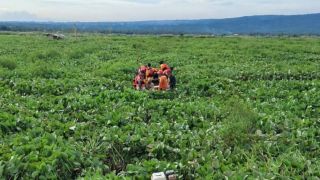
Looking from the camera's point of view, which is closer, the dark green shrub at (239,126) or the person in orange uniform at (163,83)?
the dark green shrub at (239,126)

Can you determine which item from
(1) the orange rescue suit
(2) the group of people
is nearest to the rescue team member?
(2) the group of people

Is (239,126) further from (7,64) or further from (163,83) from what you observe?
(7,64)

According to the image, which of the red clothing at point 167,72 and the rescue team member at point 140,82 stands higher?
the red clothing at point 167,72

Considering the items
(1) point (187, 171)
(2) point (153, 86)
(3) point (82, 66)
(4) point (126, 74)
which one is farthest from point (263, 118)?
(3) point (82, 66)

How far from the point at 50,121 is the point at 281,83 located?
9.39m

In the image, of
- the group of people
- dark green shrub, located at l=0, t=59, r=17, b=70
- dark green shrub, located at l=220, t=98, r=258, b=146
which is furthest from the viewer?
dark green shrub, located at l=0, t=59, r=17, b=70

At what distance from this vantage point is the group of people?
1520 centimetres

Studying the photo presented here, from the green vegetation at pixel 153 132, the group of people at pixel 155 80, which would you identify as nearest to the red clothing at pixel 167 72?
the group of people at pixel 155 80

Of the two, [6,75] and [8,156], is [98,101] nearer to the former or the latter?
[8,156]

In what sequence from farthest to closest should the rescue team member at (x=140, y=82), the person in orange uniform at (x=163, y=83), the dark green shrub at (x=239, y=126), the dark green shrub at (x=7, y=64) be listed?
the dark green shrub at (x=7, y=64) → the rescue team member at (x=140, y=82) → the person in orange uniform at (x=163, y=83) → the dark green shrub at (x=239, y=126)

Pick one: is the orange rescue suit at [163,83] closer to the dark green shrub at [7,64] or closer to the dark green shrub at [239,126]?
the dark green shrub at [239,126]

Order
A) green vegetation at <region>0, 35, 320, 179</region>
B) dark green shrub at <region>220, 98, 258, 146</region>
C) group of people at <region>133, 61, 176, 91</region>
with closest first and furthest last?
green vegetation at <region>0, 35, 320, 179</region>, dark green shrub at <region>220, 98, 258, 146</region>, group of people at <region>133, 61, 176, 91</region>

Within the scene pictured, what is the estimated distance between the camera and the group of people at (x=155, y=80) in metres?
15.2

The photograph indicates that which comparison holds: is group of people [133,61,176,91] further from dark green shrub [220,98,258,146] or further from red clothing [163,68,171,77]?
dark green shrub [220,98,258,146]
